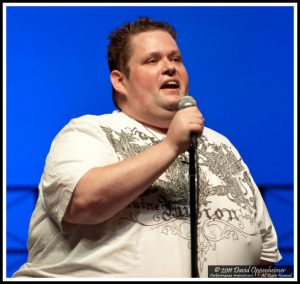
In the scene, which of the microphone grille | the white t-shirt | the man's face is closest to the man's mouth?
the man's face

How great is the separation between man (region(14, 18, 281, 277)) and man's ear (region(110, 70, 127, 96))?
13 millimetres

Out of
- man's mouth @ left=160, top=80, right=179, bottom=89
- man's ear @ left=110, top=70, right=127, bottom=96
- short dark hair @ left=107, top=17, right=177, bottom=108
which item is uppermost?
short dark hair @ left=107, top=17, right=177, bottom=108

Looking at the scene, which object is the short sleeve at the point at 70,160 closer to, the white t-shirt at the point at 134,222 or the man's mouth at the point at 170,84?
the white t-shirt at the point at 134,222

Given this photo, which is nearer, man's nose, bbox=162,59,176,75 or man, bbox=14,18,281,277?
man, bbox=14,18,281,277

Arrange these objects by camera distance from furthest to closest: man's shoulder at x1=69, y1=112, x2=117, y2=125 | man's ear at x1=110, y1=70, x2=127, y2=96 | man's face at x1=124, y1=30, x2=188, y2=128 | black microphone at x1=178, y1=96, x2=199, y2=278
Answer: man's ear at x1=110, y1=70, x2=127, y2=96, man's face at x1=124, y1=30, x2=188, y2=128, man's shoulder at x1=69, y1=112, x2=117, y2=125, black microphone at x1=178, y1=96, x2=199, y2=278

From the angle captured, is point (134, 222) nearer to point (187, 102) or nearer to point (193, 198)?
point (193, 198)

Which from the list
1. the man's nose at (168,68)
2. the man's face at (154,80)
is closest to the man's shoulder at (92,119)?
the man's face at (154,80)

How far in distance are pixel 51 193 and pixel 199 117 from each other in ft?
1.45

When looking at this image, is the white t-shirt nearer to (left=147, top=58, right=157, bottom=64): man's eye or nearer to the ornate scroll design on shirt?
the ornate scroll design on shirt

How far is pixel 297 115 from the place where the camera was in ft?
7.08

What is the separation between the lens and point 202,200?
5.55 feet

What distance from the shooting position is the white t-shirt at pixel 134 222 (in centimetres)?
152

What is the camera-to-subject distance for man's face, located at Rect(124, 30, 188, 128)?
5.98ft

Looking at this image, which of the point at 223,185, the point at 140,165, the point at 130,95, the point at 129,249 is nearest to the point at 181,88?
the point at 130,95
